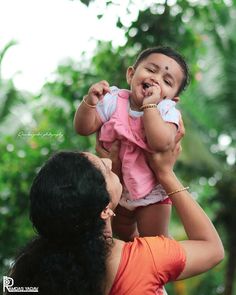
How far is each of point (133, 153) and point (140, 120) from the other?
119mm

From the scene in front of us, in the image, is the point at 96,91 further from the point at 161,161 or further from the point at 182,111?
the point at 182,111

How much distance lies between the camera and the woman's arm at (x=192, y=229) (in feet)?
5.64

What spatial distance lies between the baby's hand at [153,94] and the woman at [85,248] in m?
0.31

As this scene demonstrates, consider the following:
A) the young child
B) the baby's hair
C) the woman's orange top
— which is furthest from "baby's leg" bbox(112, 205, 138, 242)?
the baby's hair

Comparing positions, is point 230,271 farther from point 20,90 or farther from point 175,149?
point 175,149

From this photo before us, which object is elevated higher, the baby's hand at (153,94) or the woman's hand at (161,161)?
the baby's hand at (153,94)

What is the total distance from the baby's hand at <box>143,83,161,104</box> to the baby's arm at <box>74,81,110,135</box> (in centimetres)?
14

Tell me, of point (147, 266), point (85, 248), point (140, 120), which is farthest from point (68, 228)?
point (140, 120)

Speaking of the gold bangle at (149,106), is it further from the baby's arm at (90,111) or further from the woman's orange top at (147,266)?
the woman's orange top at (147,266)

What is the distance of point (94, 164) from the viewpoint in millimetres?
1682

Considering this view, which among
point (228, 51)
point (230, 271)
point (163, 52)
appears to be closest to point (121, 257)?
point (163, 52)

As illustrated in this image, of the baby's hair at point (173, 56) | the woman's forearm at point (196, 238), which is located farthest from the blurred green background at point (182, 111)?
the woman's forearm at point (196, 238)

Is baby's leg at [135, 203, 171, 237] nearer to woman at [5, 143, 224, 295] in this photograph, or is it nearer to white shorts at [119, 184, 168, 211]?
white shorts at [119, 184, 168, 211]

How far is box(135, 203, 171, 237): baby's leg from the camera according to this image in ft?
6.52
